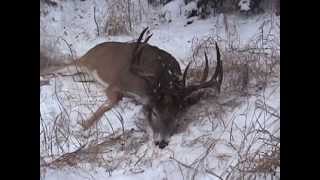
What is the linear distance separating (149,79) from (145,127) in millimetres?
266

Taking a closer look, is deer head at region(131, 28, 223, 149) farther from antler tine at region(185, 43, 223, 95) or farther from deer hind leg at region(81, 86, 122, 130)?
deer hind leg at region(81, 86, 122, 130)

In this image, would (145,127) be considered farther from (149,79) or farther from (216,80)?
(216,80)

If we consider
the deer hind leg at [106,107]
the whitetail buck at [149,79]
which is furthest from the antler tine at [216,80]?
the deer hind leg at [106,107]

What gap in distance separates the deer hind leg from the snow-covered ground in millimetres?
27

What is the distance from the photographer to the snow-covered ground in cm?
272

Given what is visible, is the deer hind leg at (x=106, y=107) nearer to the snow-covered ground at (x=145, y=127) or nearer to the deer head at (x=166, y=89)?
the snow-covered ground at (x=145, y=127)

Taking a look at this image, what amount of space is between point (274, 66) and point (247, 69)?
Result: 148mm

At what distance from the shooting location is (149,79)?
9.03ft

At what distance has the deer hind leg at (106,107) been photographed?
8.94ft
